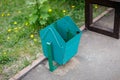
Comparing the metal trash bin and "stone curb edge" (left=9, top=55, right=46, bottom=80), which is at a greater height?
the metal trash bin

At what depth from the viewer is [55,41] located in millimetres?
2725

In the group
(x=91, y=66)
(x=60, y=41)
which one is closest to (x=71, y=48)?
(x=60, y=41)

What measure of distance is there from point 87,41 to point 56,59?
2.56 ft

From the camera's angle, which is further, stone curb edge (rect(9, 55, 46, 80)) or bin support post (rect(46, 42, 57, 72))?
stone curb edge (rect(9, 55, 46, 80))

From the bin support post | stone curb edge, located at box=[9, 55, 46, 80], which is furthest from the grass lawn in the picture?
the bin support post

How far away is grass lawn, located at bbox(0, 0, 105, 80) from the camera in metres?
3.09

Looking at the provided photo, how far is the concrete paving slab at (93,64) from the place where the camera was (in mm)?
2840

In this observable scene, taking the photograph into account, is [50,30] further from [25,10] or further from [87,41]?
[25,10]

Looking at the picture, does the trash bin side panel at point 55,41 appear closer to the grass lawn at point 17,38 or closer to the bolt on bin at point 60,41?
the bolt on bin at point 60,41

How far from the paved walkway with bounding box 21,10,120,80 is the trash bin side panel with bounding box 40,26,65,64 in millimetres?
214

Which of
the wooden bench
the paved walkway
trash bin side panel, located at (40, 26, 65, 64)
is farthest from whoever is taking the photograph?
the wooden bench

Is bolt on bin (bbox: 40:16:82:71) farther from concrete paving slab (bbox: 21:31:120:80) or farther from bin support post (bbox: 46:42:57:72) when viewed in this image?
concrete paving slab (bbox: 21:31:120:80)

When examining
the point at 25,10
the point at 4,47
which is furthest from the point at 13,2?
the point at 4,47

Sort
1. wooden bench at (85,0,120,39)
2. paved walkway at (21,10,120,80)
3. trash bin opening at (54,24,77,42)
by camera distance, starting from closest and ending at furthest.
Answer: paved walkway at (21,10,120,80) < trash bin opening at (54,24,77,42) < wooden bench at (85,0,120,39)
